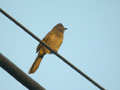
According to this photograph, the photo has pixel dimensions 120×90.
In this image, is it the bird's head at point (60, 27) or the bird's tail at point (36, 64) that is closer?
the bird's tail at point (36, 64)

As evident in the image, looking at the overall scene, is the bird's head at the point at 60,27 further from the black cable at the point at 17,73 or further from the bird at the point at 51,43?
the black cable at the point at 17,73

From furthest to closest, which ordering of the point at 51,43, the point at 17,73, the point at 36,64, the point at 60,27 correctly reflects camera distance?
the point at 60,27 < the point at 51,43 < the point at 36,64 < the point at 17,73

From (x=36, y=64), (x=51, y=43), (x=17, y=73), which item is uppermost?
(x=17, y=73)

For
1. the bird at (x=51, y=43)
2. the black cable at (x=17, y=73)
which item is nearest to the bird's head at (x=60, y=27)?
the bird at (x=51, y=43)

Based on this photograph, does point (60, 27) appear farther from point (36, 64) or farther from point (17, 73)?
point (17, 73)

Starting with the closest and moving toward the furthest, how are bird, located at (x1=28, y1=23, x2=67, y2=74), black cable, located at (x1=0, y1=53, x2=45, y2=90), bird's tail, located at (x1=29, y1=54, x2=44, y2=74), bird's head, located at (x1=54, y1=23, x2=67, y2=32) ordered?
black cable, located at (x1=0, y1=53, x2=45, y2=90) → bird's tail, located at (x1=29, y1=54, x2=44, y2=74) → bird, located at (x1=28, y1=23, x2=67, y2=74) → bird's head, located at (x1=54, y1=23, x2=67, y2=32)

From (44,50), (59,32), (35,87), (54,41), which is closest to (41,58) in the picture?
(44,50)

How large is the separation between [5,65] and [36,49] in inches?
152

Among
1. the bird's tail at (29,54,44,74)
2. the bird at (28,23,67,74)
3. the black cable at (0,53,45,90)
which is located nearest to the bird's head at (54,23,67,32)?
the bird at (28,23,67,74)

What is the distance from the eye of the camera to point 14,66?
1.27m

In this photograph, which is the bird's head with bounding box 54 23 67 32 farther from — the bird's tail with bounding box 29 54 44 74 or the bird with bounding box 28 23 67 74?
the bird's tail with bounding box 29 54 44 74

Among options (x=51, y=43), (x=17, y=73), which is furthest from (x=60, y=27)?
(x=17, y=73)

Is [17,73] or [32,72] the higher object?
[17,73]

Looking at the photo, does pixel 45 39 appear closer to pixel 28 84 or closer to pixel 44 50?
pixel 44 50
